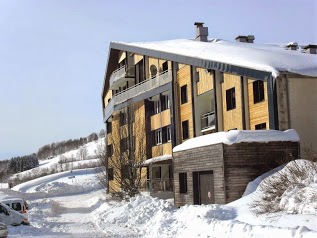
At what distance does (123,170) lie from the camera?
111 feet

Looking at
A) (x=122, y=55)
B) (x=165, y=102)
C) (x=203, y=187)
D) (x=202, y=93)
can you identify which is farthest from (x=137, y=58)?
(x=203, y=187)

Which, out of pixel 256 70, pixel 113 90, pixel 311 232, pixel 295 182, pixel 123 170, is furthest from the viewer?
pixel 113 90

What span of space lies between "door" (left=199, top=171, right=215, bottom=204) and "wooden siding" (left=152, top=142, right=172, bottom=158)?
11606 mm

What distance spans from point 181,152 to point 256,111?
4.71 meters

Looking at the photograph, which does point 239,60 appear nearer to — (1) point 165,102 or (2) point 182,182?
(2) point 182,182

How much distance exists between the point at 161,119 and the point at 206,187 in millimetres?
14576

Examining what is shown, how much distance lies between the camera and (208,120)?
32281 mm

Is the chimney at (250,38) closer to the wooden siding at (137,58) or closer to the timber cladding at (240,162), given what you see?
the wooden siding at (137,58)

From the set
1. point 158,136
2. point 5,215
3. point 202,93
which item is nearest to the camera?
point 5,215

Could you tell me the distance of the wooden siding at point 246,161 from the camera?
21484 millimetres

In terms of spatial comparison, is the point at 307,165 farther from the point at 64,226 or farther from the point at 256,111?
the point at 64,226

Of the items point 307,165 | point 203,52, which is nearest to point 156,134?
point 203,52

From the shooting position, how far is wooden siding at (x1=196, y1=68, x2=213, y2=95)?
30773mm

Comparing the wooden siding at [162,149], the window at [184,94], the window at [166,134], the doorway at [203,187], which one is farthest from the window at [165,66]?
the doorway at [203,187]
